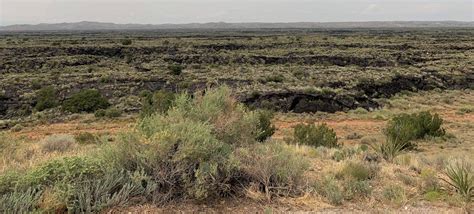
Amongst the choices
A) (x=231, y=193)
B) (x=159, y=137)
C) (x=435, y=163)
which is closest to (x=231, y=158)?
(x=231, y=193)

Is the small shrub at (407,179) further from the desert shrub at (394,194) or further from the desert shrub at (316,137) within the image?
the desert shrub at (316,137)

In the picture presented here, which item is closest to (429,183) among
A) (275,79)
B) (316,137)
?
(316,137)

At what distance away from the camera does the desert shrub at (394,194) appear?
7.02 m

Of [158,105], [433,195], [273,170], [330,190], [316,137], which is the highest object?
[273,170]

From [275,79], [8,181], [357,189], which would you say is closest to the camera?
[8,181]

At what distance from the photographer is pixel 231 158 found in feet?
23.1

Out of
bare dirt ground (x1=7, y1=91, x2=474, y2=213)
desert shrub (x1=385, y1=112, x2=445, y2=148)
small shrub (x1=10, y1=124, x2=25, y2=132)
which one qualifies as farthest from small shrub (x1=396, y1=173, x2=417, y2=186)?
small shrub (x1=10, y1=124, x2=25, y2=132)

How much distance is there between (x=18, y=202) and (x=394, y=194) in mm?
5416

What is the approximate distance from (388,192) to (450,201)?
2.98 feet

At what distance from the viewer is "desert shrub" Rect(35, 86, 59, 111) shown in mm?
25562

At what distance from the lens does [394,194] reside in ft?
23.5

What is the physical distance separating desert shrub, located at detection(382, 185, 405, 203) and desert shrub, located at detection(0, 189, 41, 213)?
5.12 metres

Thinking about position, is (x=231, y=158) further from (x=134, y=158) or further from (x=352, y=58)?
(x=352, y=58)

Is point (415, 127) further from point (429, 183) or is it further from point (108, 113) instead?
point (108, 113)
